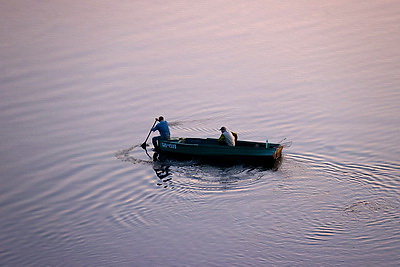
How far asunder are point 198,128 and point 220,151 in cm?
335

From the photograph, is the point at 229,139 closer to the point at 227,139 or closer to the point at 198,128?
the point at 227,139

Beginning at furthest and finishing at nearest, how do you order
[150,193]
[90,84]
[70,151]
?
[90,84], [70,151], [150,193]

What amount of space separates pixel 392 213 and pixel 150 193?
6826 millimetres

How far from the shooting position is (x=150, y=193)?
19328 mm

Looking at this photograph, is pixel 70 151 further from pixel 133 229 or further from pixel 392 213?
pixel 392 213

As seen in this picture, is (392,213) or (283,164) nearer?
(392,213)

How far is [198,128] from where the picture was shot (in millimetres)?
24938

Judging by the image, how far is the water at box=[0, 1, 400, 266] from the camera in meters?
16.4

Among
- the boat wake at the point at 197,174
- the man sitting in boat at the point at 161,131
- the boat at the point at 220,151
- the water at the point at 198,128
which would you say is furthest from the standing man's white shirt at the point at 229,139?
the man sitting in boat at the point at 161,131

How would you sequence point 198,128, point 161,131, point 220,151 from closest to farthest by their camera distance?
point 220,151 → point 161,131 → point 198,128

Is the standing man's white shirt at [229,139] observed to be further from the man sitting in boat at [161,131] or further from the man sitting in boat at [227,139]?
the man sitting in boat at [161,131]

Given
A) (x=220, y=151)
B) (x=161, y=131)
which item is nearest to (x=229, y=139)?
(x=220, y=151)

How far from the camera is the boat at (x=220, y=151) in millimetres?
21078

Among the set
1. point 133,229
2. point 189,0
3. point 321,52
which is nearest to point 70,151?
point 133,229
